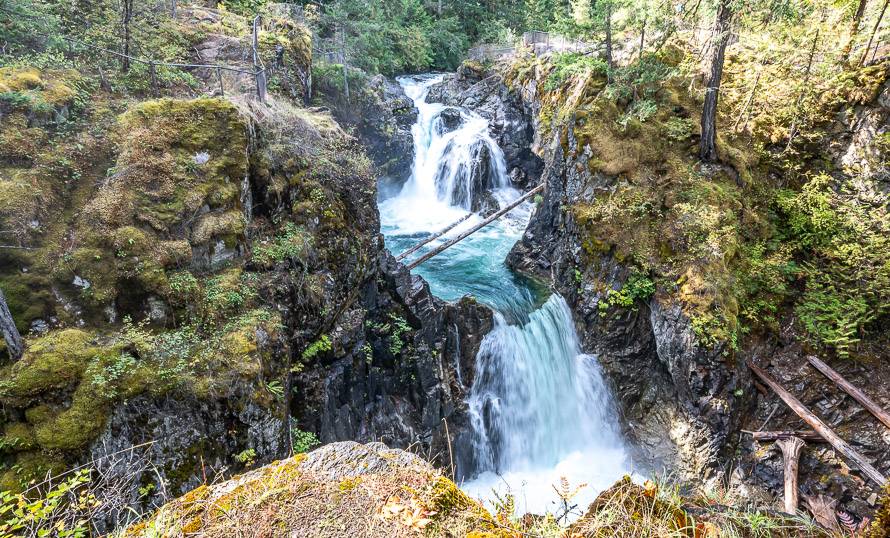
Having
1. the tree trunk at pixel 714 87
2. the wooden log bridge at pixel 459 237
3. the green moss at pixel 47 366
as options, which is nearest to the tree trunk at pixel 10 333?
the green moss at pixel 47 366

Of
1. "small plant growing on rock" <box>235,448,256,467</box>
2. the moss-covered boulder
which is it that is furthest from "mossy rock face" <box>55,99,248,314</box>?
the moss-covered boulder

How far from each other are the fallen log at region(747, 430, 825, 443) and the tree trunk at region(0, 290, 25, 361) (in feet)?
41.6

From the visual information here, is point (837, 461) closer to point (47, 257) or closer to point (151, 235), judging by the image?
point (151, 235)

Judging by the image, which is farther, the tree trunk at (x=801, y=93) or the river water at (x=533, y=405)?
the tree trunk at (x=801, y=93)

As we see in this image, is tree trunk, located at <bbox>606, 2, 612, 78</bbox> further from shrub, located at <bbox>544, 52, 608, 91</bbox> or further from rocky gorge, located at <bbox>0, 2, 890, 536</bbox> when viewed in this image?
rocky gorge, located at <bbox>0, 2, 890, 536</bbox>

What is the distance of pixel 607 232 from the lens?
33.8 ft

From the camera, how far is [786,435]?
8.26 m

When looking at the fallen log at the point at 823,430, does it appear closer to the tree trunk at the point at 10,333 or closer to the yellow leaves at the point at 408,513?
the yellow leaves at the point at 408,513

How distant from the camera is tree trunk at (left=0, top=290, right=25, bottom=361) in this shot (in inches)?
176

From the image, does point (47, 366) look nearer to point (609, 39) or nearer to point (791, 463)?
point (791, 463)

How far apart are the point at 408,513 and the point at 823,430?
9.74 metres

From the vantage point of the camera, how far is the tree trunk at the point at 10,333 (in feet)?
14.7

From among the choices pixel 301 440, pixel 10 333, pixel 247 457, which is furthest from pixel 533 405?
pixel 10 333

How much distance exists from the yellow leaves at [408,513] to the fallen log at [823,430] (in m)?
9.46
